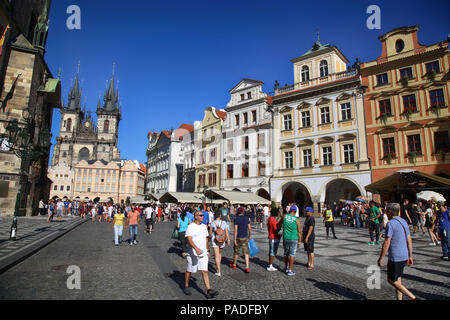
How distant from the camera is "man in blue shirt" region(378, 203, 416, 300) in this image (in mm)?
4367

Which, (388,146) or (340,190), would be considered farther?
(340,190)

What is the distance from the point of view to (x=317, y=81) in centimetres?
2897

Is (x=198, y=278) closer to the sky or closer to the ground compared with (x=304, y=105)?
closer to the ground

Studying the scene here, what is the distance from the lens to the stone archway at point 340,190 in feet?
88.5

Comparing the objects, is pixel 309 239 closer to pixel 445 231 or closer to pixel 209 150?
pixel 445 231

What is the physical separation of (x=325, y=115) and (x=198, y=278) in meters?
24.8

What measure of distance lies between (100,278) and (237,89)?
32198mm

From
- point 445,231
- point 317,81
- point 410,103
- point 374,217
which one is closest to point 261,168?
point 317,81

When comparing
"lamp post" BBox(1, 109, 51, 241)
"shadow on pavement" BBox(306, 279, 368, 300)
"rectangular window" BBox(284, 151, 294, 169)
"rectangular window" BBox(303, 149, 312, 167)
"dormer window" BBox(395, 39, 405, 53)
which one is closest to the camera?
"shadow on pavement" BBox(306, 279, 368, 300)

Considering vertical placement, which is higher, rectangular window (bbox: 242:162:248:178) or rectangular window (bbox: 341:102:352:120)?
rectangular window (bbox: 341:102:352:120)

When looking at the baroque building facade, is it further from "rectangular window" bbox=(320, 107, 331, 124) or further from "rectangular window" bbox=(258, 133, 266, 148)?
"rectangular window" bbox=(258, 133, 266, 148)

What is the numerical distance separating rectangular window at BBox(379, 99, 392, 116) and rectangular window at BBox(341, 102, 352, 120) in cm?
255

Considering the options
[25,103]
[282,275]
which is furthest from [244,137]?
[282,275]

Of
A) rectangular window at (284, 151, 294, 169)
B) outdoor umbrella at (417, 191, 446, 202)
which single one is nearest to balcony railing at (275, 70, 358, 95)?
rectangular window at (284, 151, 294, 169)
